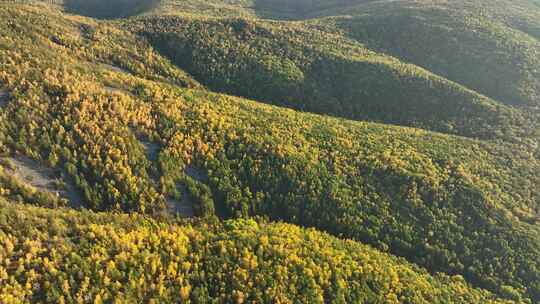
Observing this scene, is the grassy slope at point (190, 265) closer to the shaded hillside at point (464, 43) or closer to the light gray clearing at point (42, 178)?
the light gray clearing at point (42, 178)

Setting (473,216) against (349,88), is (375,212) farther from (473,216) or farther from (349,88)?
(349,88)

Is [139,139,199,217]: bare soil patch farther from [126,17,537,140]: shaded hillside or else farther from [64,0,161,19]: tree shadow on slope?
[64,0,161,19]: tree shadow on slope

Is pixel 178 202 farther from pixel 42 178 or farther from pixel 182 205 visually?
pixel 42 178

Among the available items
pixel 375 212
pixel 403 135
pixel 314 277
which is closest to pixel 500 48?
pixel 403 135

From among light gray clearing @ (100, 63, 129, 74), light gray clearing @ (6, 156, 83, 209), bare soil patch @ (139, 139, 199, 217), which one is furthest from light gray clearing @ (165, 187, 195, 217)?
light gray clearing @ (100, 63, 129, 74)

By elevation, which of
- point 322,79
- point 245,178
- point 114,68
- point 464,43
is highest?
point 464,43

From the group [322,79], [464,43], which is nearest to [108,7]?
[322,79]
